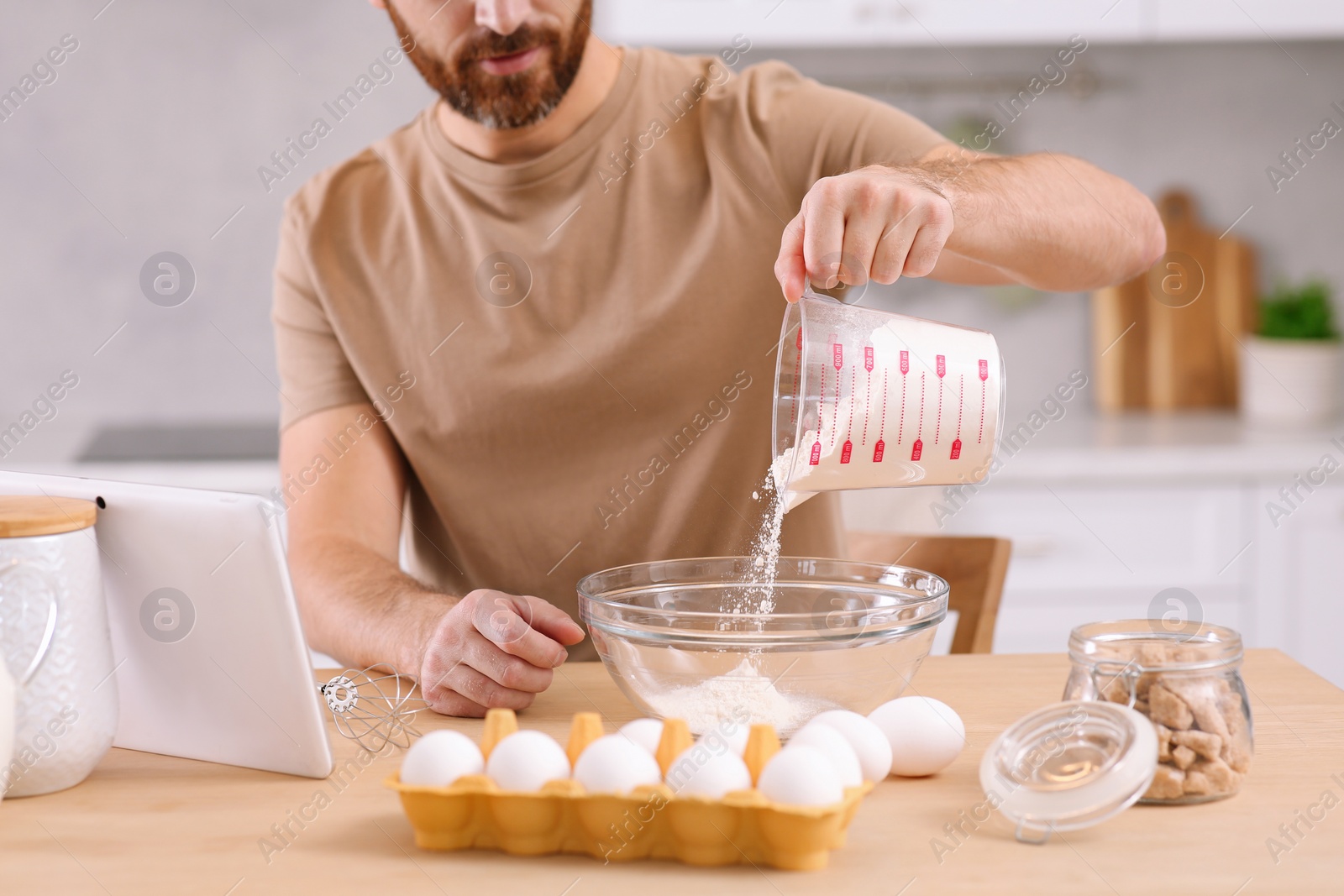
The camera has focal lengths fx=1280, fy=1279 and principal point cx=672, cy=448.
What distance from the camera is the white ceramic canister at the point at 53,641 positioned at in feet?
2.67

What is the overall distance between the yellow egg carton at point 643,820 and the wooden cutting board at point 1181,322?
228cm

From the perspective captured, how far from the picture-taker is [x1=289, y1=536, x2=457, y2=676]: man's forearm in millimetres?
1137

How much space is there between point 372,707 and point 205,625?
21cm

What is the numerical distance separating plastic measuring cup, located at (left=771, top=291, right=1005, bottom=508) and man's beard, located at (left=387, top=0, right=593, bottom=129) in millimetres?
609

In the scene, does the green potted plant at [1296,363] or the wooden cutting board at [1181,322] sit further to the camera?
the wooden cutting board at [1181,322]

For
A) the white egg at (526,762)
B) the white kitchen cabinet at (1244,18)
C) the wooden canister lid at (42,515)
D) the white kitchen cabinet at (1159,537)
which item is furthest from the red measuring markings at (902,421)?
the white kitchen cabinet at (1244,18)

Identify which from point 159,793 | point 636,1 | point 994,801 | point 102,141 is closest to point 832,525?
point 994,801

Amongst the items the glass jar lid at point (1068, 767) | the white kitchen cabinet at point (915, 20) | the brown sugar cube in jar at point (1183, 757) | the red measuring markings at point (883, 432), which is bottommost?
the brown sugar cube in jar at point (1183, 757)

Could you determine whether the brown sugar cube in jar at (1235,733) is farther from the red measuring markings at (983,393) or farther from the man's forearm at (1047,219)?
the man's forearm at (1047,219)

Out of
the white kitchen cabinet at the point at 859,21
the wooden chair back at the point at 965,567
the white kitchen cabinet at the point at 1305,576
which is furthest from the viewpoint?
the white kitchen cabinet at the point at 859,21

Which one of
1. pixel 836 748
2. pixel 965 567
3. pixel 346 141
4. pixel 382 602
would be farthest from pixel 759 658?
pixel 346 141

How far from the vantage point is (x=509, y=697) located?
3.28ft

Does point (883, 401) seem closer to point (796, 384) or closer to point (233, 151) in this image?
point (796, 384)

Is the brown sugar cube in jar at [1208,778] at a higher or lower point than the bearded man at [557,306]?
lower
